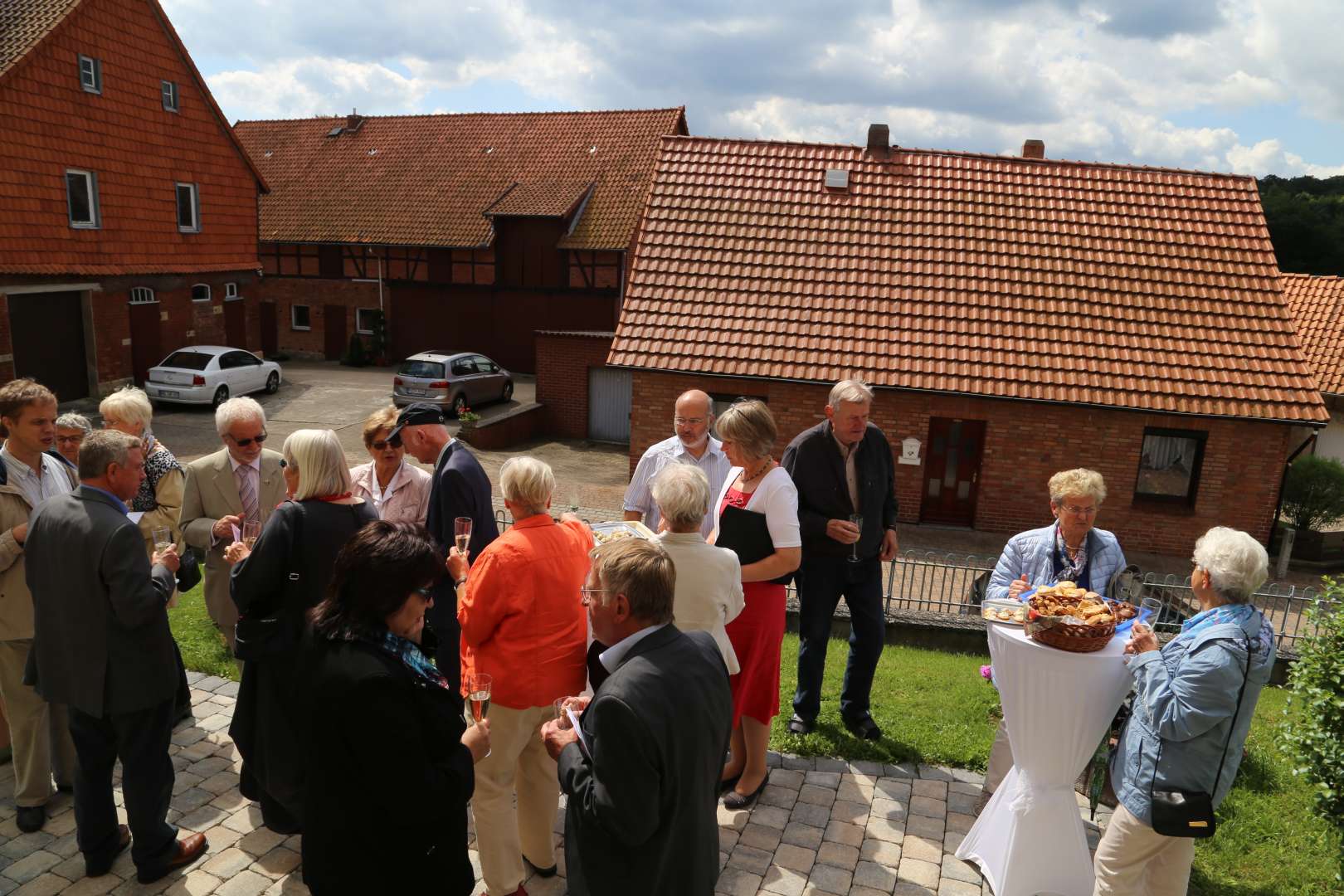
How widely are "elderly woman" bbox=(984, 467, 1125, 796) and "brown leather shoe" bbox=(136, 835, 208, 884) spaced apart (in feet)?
13.3

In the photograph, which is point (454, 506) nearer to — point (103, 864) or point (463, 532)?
point (463, 532)

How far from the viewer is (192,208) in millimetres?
22172

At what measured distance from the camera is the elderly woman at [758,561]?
15.0 feet

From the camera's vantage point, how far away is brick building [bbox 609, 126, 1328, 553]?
1340 cm

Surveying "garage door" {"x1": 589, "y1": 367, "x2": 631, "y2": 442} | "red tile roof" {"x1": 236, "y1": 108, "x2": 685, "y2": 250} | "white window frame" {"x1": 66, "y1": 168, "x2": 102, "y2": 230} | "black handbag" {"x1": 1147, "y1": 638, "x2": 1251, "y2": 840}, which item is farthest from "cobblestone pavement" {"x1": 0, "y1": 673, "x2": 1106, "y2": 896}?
"red tile roof" {"x1": 236, "y1": 108, "x2": 685, "y2": 250}

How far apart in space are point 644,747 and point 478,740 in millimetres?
740

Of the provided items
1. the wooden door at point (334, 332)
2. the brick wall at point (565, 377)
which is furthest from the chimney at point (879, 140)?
the wooden door at point (334, 332)

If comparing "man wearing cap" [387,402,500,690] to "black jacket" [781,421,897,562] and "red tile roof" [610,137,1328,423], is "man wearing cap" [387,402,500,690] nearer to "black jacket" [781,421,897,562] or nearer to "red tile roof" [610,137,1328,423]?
"black jacket" [781,421,897,562]

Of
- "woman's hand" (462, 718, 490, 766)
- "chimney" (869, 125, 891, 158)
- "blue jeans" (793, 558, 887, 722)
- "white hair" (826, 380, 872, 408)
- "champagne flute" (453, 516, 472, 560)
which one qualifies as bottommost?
"blue jeans" (793, 558, 887, 722)

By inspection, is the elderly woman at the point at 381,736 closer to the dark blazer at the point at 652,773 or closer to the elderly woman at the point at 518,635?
the dark blazer at the point at 652,773

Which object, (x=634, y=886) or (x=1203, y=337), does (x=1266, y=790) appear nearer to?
(x=634, y=886)

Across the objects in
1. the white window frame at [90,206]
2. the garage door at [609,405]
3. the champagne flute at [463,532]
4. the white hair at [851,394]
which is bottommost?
the garage door at [609,405]

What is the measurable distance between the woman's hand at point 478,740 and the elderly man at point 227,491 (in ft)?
8.95

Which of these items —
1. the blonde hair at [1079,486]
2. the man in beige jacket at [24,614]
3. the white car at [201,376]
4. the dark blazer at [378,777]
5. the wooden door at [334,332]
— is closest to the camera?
the dark blazer at [378,777]
